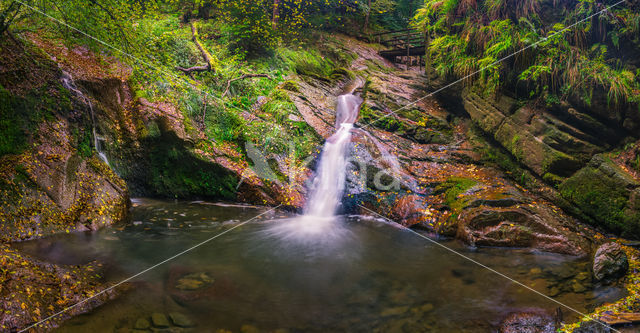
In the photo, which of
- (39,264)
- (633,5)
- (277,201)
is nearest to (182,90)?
(277,201)

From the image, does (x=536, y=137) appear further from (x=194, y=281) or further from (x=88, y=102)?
(x=88, y=102)

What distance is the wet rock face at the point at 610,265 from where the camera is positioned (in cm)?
432

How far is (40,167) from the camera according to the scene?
4723mm

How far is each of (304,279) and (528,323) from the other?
2962 millimetres

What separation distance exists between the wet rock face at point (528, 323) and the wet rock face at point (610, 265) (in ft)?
5.25

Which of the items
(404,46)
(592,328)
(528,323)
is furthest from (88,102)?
(404,46)

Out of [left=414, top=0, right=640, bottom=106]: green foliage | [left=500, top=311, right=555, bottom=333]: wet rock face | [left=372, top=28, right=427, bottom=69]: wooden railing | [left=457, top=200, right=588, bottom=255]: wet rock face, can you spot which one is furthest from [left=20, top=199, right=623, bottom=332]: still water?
[left=372, top=28, right=427, bottom=69]: wooden railing

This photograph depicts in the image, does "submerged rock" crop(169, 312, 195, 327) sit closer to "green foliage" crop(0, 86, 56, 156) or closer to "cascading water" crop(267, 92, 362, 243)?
"cascading water" crop(267, 92, 362, 243)

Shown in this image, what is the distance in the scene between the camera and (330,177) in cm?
815

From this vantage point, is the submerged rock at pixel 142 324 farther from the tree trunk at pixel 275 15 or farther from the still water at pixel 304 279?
the tree trunk at pixel 275 15

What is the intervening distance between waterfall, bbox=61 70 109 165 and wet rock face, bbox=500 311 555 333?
25.4 feet

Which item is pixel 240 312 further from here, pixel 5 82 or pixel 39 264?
pixel 5 82

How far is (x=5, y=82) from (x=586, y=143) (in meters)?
11.4

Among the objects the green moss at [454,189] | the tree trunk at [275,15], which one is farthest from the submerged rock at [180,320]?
the tree trunk at [275,15]
